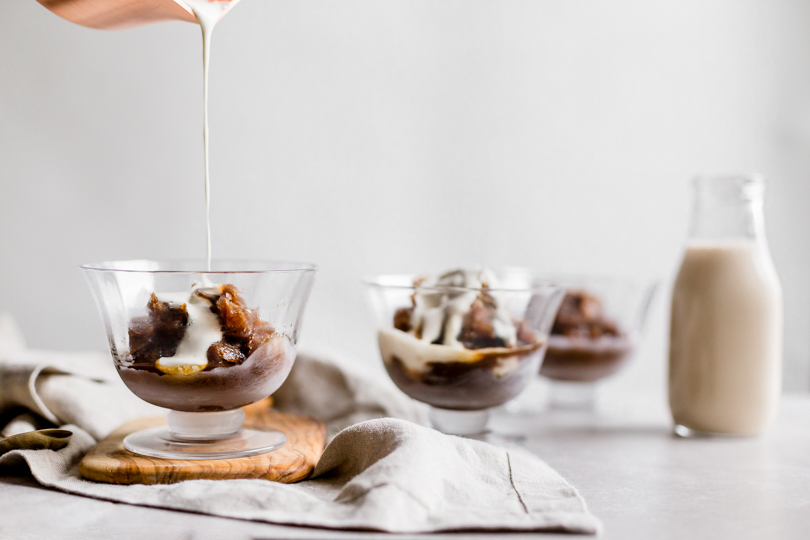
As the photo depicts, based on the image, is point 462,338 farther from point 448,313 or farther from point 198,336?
point 198,336

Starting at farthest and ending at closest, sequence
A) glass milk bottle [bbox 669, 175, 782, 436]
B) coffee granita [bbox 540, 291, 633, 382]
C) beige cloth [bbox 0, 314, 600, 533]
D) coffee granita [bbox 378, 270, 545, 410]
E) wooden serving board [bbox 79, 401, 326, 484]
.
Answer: coffee granita [bbox 540, 291, 633, 382]
glass milk bottle [bbox 669, 175, 782, 436]
coffee granita [bbox 378, 270, 545, 410]
wooden serving board [bbox 79, 401, 326, 484]
beige cloth [bbox 0, 314, 600, 533]

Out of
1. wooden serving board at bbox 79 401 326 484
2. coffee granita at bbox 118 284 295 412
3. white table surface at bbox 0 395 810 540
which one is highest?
coffee granita at bbox 118 284 295 412

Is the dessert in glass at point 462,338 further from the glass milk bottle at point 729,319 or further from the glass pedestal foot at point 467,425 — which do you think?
the glass milk bottle at point 729,319

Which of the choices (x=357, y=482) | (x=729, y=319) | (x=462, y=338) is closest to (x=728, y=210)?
(x=729, y=319)

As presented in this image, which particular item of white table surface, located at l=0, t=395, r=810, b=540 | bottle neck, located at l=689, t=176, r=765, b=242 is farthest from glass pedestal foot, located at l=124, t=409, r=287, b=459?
bottle neck, located at l=689, t=176, r=765, b=242

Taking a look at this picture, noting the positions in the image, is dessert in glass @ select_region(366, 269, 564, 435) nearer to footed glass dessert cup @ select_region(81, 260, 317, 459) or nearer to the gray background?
footed glass dessert cup @ select_region(81, 260, 317, 459)
